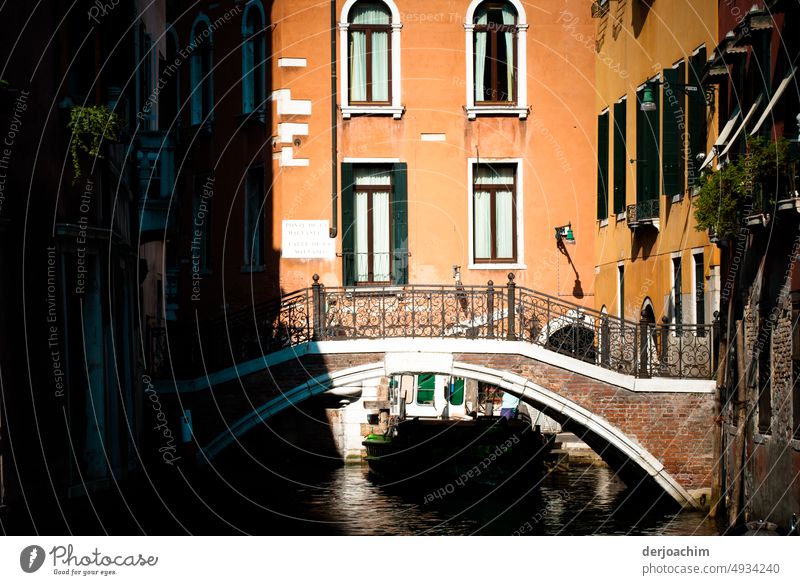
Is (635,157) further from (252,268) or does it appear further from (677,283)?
(252,268)

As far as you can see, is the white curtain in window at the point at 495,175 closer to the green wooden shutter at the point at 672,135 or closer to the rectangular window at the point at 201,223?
the green wooden shutter at the point at 672,135

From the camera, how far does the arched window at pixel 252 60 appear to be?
41.5 feet

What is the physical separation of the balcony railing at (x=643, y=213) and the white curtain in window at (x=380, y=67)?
94.2 inches

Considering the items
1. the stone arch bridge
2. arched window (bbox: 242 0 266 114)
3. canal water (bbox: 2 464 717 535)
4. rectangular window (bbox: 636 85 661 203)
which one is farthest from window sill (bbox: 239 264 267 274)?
rectangular window (bbox: 636 85 661 203)

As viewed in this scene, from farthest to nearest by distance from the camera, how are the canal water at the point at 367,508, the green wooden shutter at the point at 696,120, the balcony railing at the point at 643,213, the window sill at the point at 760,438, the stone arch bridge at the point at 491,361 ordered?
the stone arch bridge at the point at 491,361 < the balcony railing at the point at 643,213 < the green wooden shutter at the point at 696,120 < the window sill at the point at 760,438 < the canal water at the point at 367,508

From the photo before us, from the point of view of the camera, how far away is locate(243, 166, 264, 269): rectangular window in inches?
489

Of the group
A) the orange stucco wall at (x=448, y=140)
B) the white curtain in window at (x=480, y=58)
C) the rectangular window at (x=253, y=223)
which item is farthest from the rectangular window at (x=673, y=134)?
the rectangular window at (x=253, y=223)

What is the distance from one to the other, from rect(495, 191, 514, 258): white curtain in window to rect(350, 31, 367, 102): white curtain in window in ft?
4.90

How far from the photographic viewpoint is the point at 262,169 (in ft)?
41.7

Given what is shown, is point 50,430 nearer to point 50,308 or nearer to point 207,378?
point 50,308

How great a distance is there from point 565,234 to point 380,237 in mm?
1476

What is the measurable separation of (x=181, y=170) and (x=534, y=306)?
120 inches

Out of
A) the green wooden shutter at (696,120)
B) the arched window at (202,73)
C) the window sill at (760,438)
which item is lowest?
the window sill at (760,438)
